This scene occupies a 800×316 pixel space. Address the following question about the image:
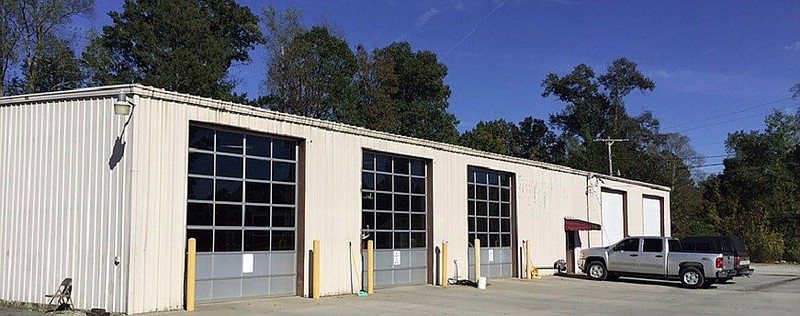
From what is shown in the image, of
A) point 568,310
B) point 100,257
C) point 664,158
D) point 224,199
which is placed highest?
point 664,158

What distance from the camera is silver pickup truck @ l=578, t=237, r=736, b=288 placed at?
92.5ft

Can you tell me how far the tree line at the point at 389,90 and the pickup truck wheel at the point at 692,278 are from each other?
27093 millimetres

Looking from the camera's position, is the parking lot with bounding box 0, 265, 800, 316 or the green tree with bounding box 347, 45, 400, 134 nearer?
the parking lot with bounding box 0, 265, 800, 316

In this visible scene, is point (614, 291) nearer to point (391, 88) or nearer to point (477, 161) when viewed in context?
point (477, 161)

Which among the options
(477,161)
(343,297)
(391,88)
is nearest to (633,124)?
(391,88)

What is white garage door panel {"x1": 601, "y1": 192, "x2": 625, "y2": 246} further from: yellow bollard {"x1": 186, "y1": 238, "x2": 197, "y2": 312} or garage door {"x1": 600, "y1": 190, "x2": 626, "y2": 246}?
yellow bollard {"x1": 186, "y1": 238, "x2": 197, "y2": 312}

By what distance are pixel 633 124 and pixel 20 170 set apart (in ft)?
211

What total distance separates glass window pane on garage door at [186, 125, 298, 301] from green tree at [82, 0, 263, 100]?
2528 centimetres

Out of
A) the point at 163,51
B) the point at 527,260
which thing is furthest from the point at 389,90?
the point at 527,260

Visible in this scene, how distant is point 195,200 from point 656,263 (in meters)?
17.8

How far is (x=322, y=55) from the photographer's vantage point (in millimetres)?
Result: 52562

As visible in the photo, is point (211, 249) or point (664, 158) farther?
point (664, 158)

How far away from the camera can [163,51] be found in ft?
149

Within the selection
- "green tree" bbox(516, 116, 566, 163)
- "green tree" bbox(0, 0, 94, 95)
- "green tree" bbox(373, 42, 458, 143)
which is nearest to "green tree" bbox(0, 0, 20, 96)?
"green tree" bbox(0, 0, 94, 95)
